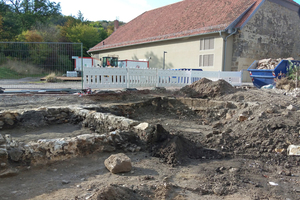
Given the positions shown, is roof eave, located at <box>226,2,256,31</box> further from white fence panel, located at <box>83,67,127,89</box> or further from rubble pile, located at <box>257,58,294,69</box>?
white fence panel, located at <box>83,67,127,89</box>

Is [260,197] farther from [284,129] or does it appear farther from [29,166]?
[29,166]

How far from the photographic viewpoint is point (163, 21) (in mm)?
25266

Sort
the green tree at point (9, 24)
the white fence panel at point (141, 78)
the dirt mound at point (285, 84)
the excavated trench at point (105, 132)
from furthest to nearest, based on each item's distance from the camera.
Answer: the green tree at point (9, 24) < the white fence panel at point (141, 78) < the dirt mound at point (285, 84) < the excavated trench at point (105, 132)

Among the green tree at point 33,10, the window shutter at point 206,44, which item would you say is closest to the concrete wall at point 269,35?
the window shutter at point 206,44

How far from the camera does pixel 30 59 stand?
1104 centimetres

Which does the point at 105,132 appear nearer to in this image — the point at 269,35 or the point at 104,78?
the point at 104,78

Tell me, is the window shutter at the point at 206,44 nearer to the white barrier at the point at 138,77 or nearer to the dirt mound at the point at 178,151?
the white barrier at the point at 138,77

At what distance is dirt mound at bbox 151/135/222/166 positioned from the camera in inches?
160

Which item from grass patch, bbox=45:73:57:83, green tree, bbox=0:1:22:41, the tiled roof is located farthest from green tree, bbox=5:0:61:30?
grass patch, bbox=45:73:57:83

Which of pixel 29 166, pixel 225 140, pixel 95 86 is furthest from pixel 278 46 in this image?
pixel 29 166

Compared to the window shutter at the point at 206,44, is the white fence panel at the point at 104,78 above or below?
below

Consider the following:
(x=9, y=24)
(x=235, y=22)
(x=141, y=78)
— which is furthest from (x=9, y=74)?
(x=9, y=24)

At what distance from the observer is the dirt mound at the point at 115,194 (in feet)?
7.95

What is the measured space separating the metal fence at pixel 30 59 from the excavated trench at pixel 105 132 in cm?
532
